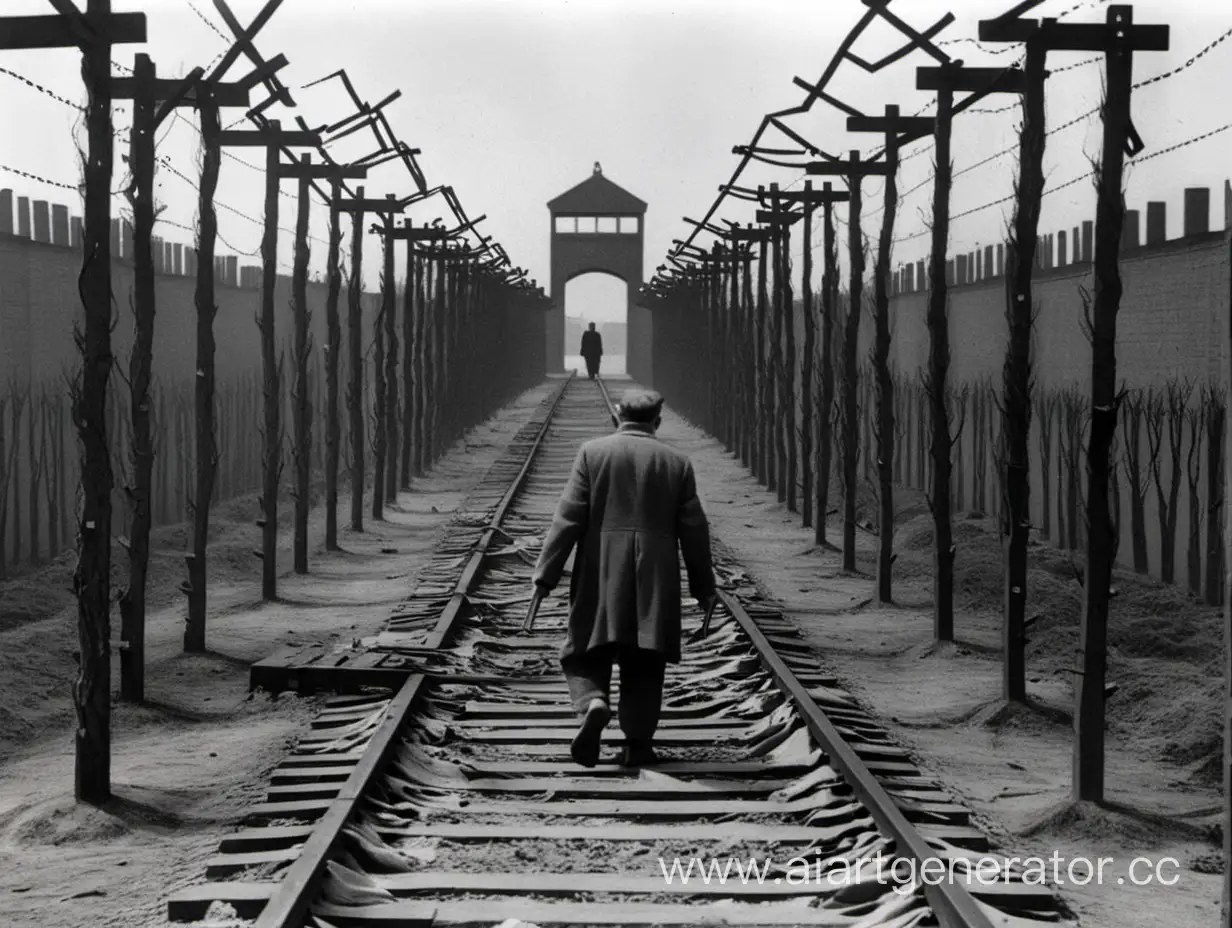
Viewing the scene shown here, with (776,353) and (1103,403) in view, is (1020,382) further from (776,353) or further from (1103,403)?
(776,353)

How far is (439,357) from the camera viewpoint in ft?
101

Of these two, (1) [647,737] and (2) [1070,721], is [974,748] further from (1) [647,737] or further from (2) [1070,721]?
(1) [647,737]

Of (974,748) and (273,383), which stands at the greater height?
(273,383)

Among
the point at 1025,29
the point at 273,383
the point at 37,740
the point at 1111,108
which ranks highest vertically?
the point at 1025,29

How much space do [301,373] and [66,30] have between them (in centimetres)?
857

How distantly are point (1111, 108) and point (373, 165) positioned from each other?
10.2 meters

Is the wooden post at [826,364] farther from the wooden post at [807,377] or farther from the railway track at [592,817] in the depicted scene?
the railway track at [592,817]

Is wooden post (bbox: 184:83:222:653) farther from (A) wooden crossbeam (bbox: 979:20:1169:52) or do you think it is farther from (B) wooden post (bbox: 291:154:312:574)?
(A) wooden crossbeam (bbox: 979:20:1169:52)

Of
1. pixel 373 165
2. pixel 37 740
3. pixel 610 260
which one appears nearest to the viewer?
pixel 37 740

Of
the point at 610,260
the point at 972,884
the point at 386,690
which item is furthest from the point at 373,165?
the point at 610,260

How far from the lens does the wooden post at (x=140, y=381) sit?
920 centimetres

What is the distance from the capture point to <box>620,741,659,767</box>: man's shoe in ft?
23.3

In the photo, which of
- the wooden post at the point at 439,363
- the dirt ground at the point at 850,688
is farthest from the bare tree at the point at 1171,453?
the wooden post at the point at 439,363

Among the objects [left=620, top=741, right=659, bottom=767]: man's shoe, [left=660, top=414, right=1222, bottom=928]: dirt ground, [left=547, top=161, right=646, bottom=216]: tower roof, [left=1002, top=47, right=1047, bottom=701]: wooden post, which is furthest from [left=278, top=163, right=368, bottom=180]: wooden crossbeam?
[left=547, top=161, right=646, bottom=216]: tower roof
